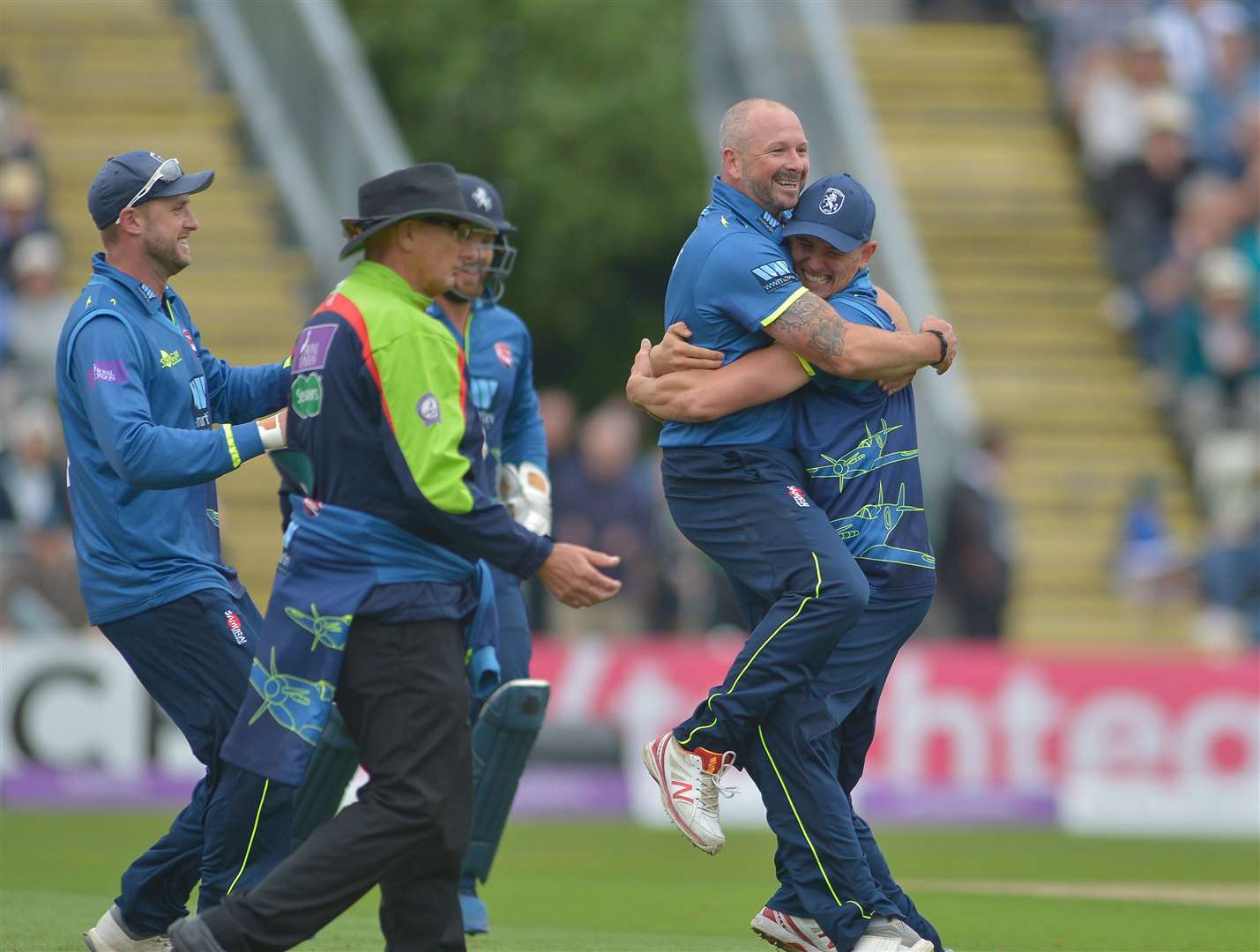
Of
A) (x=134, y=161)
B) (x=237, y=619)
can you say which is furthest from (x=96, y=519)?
(x=134, y=161)

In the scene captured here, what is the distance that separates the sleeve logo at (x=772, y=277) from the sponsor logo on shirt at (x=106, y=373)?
6.89ft

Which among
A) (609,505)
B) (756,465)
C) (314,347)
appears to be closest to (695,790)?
(756,465)

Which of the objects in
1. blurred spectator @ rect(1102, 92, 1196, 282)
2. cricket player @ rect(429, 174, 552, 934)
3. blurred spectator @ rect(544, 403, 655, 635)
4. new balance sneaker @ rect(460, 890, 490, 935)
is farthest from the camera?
blurred spectator @ rect(1102, 92, 1196, 282)

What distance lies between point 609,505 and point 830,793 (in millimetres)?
9431

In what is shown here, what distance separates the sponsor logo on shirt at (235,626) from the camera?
25.4 feet

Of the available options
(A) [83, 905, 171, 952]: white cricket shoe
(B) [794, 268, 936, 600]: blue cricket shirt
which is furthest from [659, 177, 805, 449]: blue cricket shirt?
(A) [83, 905, 171, 952]: white cricket shoe

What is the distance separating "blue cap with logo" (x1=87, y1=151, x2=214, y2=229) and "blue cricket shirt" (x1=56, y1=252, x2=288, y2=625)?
0.53ft

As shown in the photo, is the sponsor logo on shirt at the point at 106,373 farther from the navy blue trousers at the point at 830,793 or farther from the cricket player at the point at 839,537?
the navy blue trousers at the point at 830,793

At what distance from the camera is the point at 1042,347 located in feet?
68.5

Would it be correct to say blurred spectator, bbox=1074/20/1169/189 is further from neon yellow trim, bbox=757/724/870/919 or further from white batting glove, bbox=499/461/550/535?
neon yellow trim, bbox=757/724/870/919

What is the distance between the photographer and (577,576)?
6805 mm

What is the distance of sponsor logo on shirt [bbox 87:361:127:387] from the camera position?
7.53 meters

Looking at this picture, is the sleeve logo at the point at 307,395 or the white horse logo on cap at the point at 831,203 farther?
the white horse logo on cap at the point at 831,203

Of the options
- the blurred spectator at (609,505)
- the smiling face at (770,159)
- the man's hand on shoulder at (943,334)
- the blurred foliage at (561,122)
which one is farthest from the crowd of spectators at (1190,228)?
the smiling face at (770,159)
